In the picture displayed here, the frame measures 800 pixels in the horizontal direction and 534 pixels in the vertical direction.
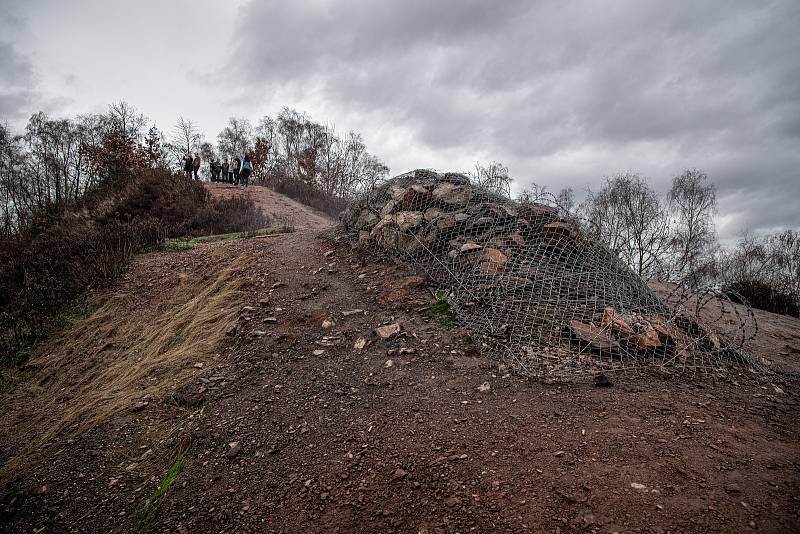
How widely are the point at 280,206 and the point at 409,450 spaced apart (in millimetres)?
13131

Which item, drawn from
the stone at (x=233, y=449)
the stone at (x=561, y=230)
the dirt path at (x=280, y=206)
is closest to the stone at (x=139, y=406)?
the stone at (x=233, y=449)

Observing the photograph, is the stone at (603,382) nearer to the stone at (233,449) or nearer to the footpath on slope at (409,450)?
the footpath on slope at (409,450)

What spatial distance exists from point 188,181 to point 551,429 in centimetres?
1233

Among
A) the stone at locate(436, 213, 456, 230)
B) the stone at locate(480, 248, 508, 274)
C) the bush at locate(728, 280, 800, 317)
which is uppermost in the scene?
the stone at locate(436, 213, 456, 230)

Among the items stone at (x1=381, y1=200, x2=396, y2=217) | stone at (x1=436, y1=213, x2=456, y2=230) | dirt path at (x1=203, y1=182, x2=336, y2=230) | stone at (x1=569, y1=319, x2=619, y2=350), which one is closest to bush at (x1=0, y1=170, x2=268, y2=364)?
dirt path at (x1=203, y1=182, x2=336, y2=230)

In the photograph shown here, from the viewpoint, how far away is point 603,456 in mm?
2168

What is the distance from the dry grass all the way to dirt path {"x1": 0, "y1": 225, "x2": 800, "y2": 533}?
0.28 metres

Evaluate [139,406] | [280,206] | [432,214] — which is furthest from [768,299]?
[280,206]

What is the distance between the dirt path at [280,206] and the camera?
1255 cm

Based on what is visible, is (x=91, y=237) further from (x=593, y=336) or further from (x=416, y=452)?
(x=593, y=336)

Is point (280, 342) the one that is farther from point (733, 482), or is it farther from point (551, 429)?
point (733, 482)

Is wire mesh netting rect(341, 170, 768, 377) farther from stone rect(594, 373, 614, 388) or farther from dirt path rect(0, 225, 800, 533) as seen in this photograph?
dirt path rect(0, 225, 800, 533)

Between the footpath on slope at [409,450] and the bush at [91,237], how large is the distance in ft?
10.1

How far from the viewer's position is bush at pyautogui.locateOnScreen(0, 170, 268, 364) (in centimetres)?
589
